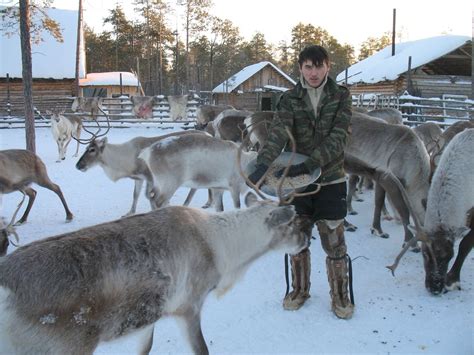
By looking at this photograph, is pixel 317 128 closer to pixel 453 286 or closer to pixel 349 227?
pixel 453 286

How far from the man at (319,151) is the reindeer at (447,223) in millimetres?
908

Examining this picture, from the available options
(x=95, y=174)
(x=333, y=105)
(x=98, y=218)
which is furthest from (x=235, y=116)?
(x=333, y=105)

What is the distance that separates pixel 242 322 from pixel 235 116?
24.1 ft

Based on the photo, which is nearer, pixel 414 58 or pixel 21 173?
pixel 21 173

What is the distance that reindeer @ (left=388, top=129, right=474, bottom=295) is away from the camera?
163 inches

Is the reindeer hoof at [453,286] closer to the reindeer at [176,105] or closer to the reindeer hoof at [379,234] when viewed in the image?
the reindeer hoof at [379,234]

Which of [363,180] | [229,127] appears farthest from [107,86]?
[363,180]

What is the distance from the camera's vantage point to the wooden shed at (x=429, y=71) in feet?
73.2

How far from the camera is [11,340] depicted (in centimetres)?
219

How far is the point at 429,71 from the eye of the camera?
25016mm

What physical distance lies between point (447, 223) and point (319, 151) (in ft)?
5.55

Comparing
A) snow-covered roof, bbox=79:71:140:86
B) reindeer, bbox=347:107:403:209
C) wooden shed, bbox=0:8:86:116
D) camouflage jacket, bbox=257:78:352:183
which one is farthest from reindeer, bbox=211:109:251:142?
snow-covered roof, bbox=79:71:140:86

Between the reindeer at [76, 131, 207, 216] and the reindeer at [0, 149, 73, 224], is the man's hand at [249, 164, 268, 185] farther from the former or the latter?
the reindeer at [0, 149, 73, 224]

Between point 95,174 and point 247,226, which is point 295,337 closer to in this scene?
point 247,226
